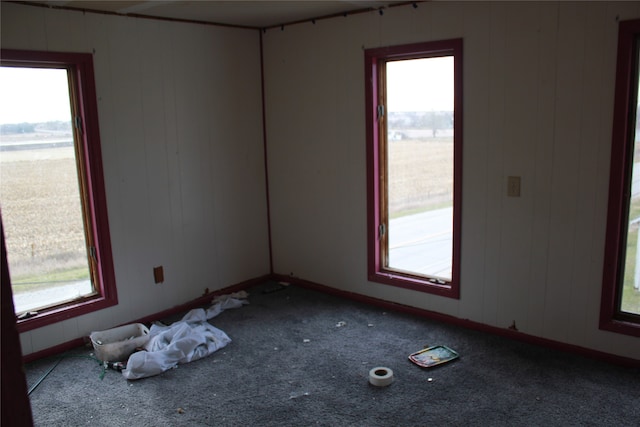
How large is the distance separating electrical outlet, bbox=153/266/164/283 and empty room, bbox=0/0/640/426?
0.02 m

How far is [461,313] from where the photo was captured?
3.68 m

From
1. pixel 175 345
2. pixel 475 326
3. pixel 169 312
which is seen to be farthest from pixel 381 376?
pixel 169 312

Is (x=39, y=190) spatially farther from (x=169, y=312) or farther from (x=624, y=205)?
(x=624, y=205)

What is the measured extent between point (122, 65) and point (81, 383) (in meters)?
2.06

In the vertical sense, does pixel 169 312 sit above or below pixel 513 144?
below

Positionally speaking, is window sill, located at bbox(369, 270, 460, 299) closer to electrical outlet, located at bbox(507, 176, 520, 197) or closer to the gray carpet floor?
the gray carpet floor

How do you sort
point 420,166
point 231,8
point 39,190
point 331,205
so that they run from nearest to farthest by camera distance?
point 39,190 → point 231,8 → point 420,166 → point 331,205

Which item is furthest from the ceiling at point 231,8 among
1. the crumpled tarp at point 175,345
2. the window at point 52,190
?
the crumpled tarp at point 175,345

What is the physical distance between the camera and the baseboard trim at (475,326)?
10.2ft

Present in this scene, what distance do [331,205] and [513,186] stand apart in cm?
149

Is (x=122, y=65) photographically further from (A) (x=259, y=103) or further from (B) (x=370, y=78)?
(B) (x=370, y=78)

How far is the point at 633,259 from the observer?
304cm

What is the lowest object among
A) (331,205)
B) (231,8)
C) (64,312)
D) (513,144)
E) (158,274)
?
(64,312)

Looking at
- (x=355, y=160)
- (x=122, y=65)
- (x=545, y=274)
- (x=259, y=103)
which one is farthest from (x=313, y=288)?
(x=122, y=65)
